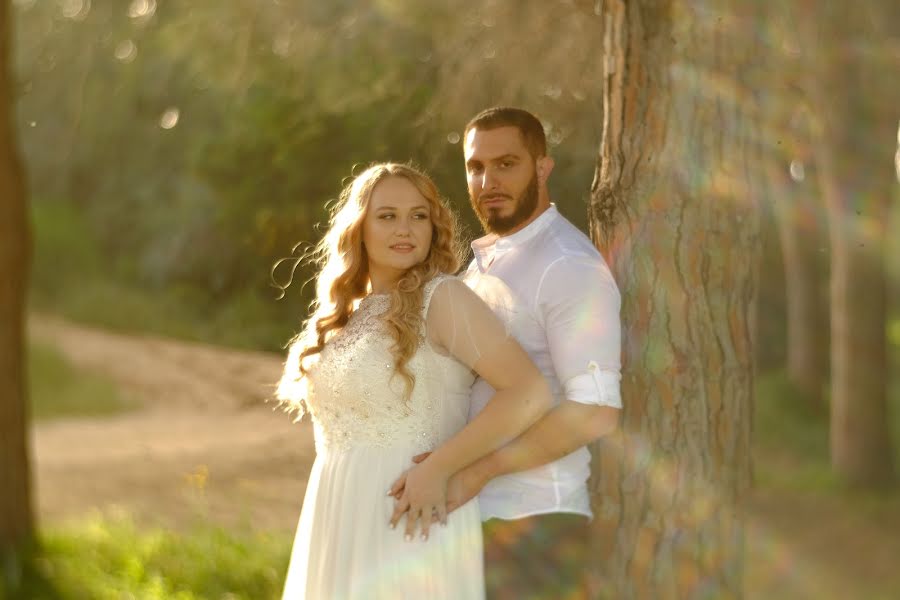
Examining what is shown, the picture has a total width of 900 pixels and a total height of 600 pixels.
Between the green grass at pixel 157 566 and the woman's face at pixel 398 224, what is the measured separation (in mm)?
4095

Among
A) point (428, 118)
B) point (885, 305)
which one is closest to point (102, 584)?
point (428, 118)

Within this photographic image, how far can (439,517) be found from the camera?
337 cm

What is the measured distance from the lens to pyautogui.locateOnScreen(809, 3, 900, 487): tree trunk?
1088 cm

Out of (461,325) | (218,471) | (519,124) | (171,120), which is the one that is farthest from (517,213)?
(218,471)

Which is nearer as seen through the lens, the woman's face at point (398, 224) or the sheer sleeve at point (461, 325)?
the sheer sleeve at point (461, 325)

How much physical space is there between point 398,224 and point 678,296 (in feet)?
3.32

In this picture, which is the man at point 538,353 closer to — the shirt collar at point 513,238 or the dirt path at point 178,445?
the shirt collar at point 513,238

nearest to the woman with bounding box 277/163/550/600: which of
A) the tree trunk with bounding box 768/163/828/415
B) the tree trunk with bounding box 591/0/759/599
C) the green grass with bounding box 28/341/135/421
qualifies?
the tree trunk with bounding box 591/0/759/599

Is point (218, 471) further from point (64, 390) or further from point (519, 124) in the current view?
point (519, 124)

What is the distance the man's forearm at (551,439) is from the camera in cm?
333

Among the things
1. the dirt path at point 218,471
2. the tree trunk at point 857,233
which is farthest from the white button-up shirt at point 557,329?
the tree trunk at point 857,233

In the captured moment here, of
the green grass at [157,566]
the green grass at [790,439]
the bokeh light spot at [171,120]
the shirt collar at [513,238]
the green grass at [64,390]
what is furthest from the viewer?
the green grass at [64,390]

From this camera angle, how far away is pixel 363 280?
371cm

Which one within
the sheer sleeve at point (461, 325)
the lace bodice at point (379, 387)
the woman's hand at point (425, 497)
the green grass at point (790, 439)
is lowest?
the green grass at point (790, 439)
